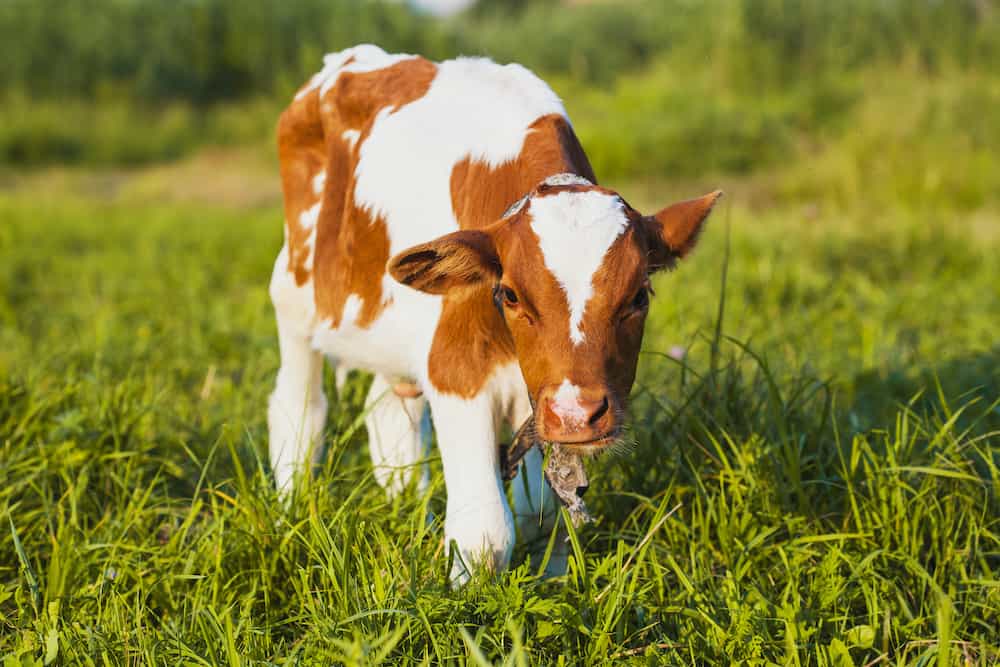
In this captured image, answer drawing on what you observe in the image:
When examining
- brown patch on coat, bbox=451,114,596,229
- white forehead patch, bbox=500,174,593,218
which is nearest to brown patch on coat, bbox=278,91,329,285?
brown patch on coat, bbox=451,114,596,229

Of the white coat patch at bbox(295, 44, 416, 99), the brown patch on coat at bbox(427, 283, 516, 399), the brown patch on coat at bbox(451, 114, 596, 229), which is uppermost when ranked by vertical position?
the white coat patch at bbox(295, 44, 416, 99)

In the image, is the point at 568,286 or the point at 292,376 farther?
the point at 292,376

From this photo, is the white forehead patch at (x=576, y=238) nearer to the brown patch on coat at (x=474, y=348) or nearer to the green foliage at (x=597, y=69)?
the brown patch on coat at (x=474, y=348)

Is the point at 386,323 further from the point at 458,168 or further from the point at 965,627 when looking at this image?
the point at 965,627

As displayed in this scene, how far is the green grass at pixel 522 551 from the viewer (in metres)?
2.14

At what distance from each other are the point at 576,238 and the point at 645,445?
1.04m

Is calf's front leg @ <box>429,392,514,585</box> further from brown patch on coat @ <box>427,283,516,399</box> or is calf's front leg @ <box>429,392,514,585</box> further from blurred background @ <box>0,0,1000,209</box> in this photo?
blurred background @ <box>0,0,1000,209</box>

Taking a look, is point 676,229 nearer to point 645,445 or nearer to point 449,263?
point 449,263

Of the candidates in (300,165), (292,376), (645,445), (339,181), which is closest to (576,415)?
(645,445)

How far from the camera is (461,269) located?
223cm

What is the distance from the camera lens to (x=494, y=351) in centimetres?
243

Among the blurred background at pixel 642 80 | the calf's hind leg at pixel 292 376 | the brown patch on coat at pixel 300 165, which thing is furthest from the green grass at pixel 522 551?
the blurred background at pixel 642 80

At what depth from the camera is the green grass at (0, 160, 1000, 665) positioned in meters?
2.14

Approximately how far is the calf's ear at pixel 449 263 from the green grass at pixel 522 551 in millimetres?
564
